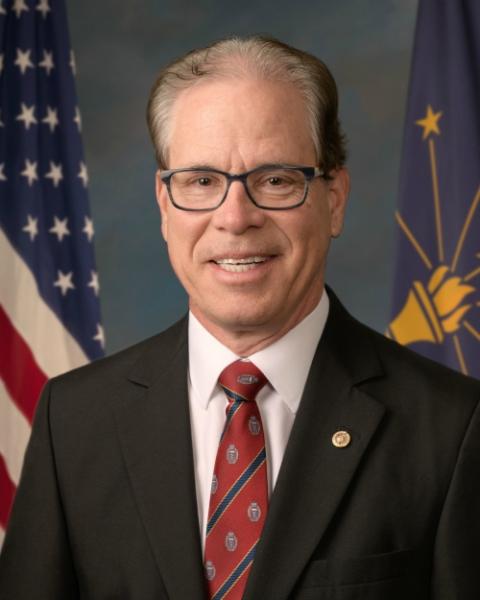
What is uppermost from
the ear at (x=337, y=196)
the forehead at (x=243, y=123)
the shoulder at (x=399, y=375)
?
the forehead at (x=243, y=123)

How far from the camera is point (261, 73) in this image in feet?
6.56

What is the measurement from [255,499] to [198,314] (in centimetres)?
43

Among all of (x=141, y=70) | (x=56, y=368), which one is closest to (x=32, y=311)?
(x=56, y=368)

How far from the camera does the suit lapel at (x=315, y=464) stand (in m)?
1.92

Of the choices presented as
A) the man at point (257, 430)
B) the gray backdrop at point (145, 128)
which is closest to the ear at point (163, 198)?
the man at point (257, 430)

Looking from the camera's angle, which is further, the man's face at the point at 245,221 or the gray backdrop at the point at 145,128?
the gray backdrop at the point at 145,128

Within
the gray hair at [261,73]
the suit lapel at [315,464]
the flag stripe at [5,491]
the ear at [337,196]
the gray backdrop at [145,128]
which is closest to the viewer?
Result: the suit lapel at [315,464]

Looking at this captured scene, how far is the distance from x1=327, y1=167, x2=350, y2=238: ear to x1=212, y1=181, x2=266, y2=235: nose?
243 mm

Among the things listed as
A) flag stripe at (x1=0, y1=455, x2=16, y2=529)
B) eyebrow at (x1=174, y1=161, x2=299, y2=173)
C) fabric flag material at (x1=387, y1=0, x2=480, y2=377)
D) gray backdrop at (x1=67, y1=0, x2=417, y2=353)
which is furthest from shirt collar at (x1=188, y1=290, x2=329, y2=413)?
gray backdrop at (x1=67, y1=0, x2=417, y2=353)

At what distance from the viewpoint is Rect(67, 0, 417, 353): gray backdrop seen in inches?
206

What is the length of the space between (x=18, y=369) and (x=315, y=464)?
2161 millimetres

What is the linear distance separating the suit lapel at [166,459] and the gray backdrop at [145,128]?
3083mm

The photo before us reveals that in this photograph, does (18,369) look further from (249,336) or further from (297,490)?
(297,490)

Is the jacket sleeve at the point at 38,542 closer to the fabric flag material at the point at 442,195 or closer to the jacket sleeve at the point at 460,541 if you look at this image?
the jacket sleeve at the point at 460,541
